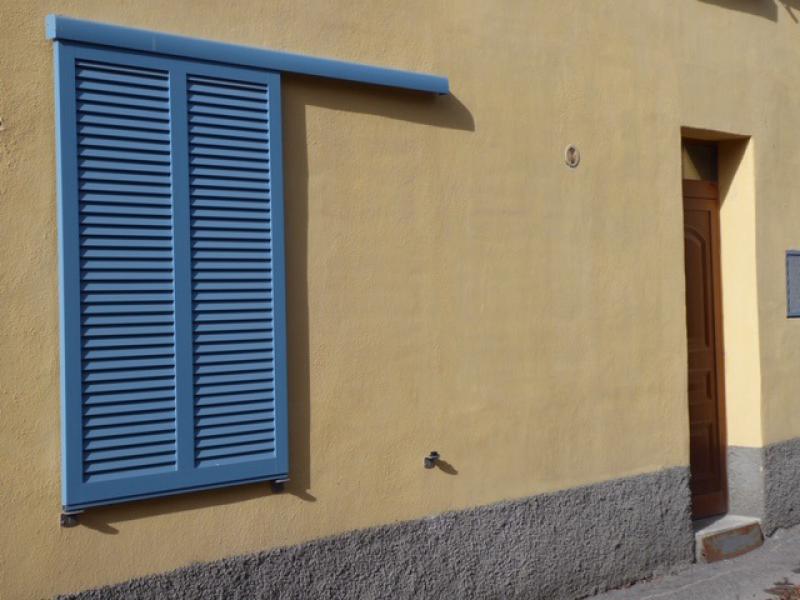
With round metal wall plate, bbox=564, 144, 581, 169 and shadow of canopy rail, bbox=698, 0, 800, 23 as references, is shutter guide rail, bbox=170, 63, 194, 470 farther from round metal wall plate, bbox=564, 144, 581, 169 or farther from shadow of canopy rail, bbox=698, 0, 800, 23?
shadow of canopy rail, bbox=698, 0, 800, 23

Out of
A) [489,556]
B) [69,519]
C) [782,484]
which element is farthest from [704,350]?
[69,519]

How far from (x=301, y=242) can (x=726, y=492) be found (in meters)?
4.34

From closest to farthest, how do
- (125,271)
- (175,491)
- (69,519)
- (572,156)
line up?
1. (69,519)
2. (125,271)
3. (175,491)
4. (572,156)

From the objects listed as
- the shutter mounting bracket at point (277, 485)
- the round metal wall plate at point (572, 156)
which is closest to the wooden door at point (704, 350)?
the round metal wall plate at point (572, 156)

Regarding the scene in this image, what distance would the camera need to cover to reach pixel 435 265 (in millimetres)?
5859

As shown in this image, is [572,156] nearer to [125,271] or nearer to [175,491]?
[125,271]

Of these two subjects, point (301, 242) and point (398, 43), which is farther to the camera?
point (398, 43)

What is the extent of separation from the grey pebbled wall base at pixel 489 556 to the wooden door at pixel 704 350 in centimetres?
70

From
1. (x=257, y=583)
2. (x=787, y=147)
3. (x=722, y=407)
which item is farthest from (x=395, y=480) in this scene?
(x=787, y=147)

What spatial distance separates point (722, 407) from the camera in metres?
8.15

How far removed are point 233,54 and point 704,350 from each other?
4.49m

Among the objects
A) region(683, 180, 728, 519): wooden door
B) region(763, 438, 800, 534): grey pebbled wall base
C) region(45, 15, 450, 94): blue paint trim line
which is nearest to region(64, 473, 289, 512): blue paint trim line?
region(45, 15, 450, 94): blue paint trim line

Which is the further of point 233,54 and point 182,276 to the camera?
point 233,54

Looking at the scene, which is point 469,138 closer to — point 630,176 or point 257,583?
point 630,176
